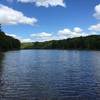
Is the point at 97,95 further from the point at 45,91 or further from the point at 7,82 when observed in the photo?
the point at 7,82

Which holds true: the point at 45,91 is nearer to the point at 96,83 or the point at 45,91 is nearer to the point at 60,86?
the point at 60,86

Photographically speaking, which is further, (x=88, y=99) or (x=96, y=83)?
(x=96, y=83)

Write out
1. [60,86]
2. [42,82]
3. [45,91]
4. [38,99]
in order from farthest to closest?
[42,82]
[60,86]
[45,91]
[38,99]

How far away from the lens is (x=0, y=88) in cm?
3538

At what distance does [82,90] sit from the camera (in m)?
34.4

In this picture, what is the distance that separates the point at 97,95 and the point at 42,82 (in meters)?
11.3

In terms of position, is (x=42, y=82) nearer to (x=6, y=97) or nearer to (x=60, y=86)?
(x=60, y=86)

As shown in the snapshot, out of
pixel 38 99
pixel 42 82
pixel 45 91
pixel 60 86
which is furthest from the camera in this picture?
pixel 42 82

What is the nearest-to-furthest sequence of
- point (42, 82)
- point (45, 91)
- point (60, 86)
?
point (45, 91) → point (60, 86) → point (42, 82)

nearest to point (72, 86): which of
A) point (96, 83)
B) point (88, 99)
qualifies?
point (96, 83)

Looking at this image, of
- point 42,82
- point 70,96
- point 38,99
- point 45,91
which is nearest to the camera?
point 38,99

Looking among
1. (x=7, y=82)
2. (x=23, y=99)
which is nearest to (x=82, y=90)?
(x=23, y=99)

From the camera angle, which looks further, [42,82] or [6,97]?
[42,82]

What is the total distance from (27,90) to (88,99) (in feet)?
28.8
